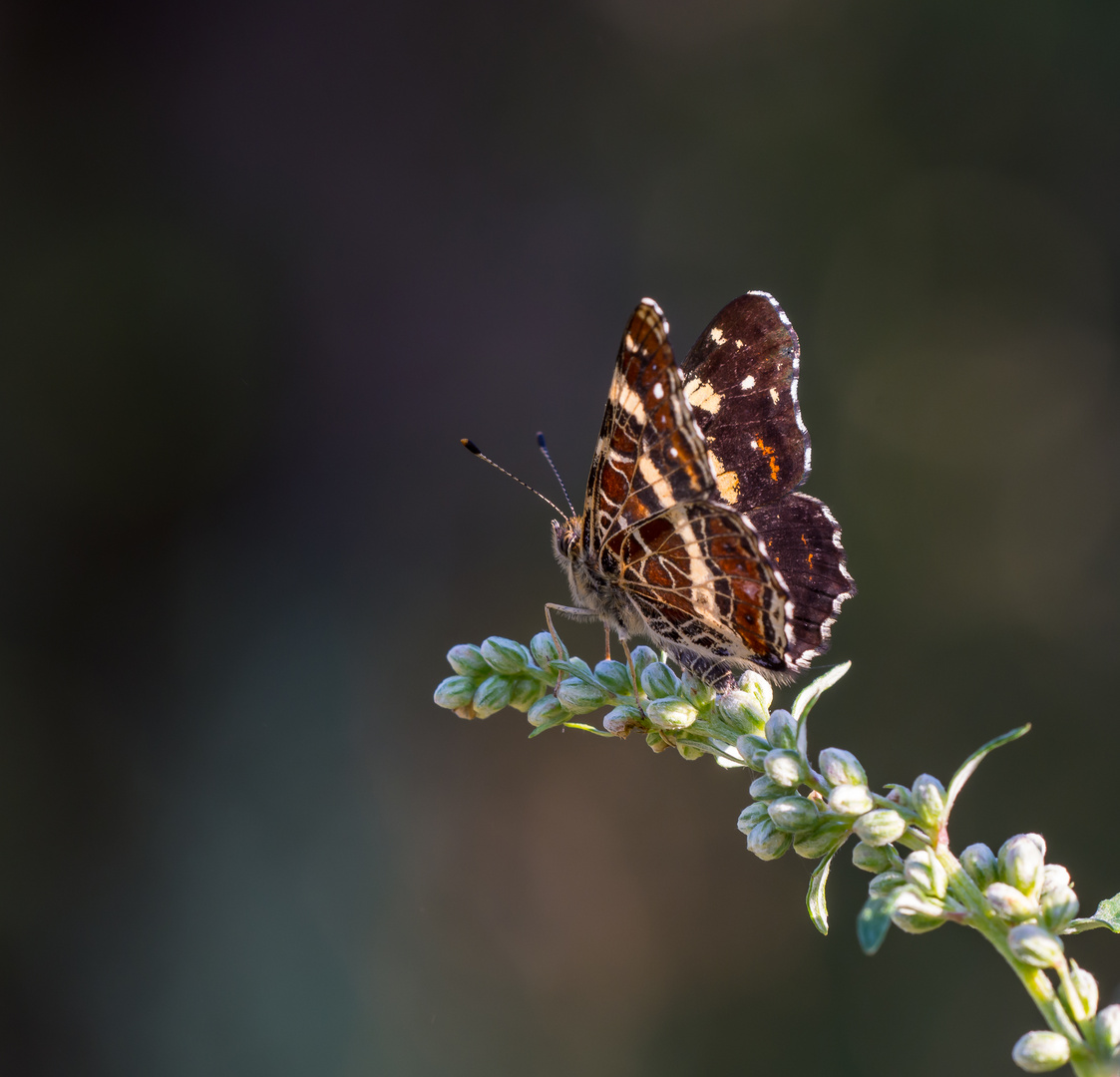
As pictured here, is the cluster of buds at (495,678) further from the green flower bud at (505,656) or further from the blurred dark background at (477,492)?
the blurred dark background at (477,492)

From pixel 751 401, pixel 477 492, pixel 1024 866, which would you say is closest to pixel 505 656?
pixel 751 401

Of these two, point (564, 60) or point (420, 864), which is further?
point (564, 60)

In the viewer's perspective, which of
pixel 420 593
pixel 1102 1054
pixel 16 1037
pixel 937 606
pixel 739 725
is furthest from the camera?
pixel 420 593

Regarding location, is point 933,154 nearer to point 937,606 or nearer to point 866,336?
point 866,336

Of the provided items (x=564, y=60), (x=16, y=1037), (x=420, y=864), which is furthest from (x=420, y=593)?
(x=564, y=60)

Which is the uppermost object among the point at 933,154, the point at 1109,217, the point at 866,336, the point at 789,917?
the point at 933,154

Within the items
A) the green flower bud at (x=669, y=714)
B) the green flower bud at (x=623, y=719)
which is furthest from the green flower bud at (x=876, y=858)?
the green flower bud at (x=623, y=719)

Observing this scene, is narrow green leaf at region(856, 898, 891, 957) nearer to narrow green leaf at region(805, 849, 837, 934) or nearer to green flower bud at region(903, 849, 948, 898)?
green flower bud at region(903, 849, 948, 898)
